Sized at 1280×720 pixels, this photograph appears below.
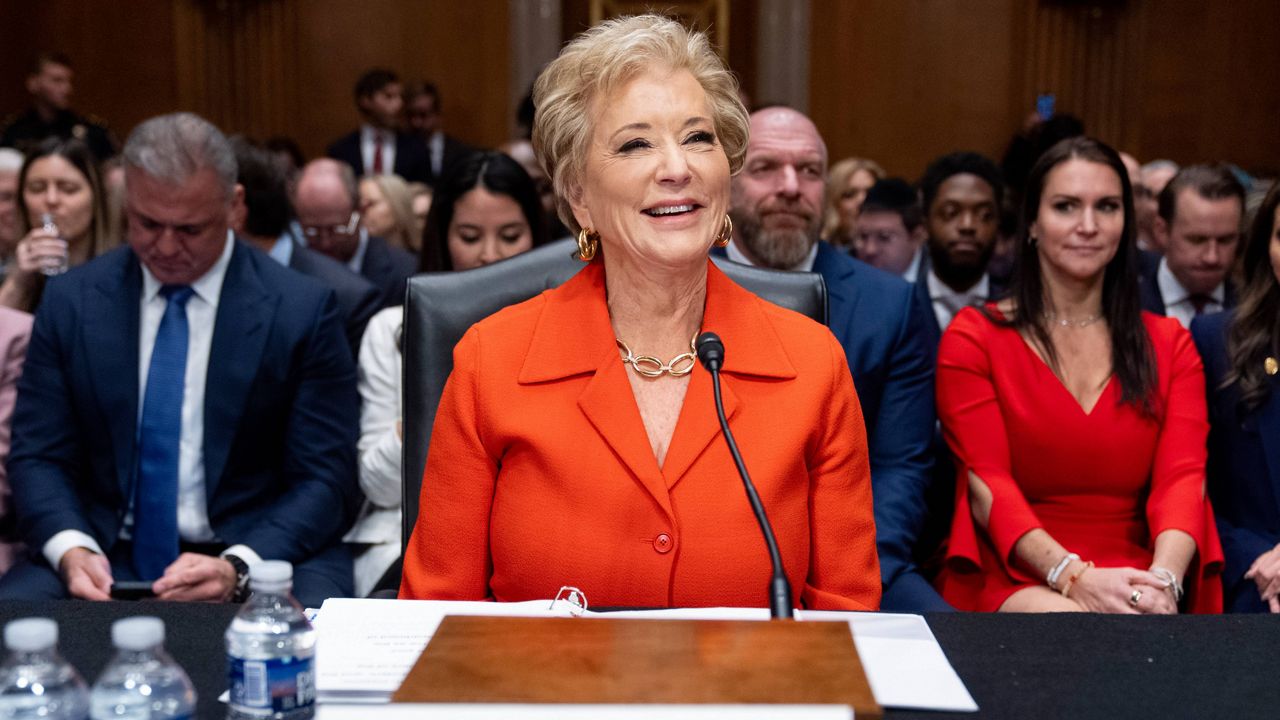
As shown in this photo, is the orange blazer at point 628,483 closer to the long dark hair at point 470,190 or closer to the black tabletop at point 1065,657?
the black tabletop at point 1065,657

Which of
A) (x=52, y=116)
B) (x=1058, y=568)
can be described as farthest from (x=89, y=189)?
(x=52, y=116)

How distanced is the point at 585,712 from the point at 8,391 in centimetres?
225

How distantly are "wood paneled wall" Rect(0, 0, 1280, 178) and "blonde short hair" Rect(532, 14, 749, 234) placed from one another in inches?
266

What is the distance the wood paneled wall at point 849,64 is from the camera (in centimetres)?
821

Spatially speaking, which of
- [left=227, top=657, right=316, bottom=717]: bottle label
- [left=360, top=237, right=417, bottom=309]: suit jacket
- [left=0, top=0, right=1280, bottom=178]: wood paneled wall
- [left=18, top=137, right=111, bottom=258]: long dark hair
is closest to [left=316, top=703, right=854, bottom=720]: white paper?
[left=227, top=657, right=316, bottom=717]: bottle label

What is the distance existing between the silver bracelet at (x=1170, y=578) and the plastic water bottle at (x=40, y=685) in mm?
2104

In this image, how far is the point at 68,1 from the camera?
8.70 meters

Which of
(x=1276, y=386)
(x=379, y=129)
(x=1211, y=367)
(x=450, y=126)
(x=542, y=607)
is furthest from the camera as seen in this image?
(x=450, y=126)

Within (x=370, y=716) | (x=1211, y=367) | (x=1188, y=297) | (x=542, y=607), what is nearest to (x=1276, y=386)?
(x=1211, y=367)

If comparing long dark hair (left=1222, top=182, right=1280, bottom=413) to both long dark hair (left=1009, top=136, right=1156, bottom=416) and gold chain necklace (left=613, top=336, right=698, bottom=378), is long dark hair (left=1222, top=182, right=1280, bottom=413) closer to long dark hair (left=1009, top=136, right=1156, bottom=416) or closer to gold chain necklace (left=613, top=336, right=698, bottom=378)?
long dark hair (left=1009, top=136, right=1156, bottom=416)

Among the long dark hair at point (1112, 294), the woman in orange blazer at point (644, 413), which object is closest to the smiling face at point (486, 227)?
the long dark hair at point (1112, 294)

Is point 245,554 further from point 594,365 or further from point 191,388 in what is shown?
point 594,365

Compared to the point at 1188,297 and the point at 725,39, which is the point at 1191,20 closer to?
the point at 725,39

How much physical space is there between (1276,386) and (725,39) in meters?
6.60
